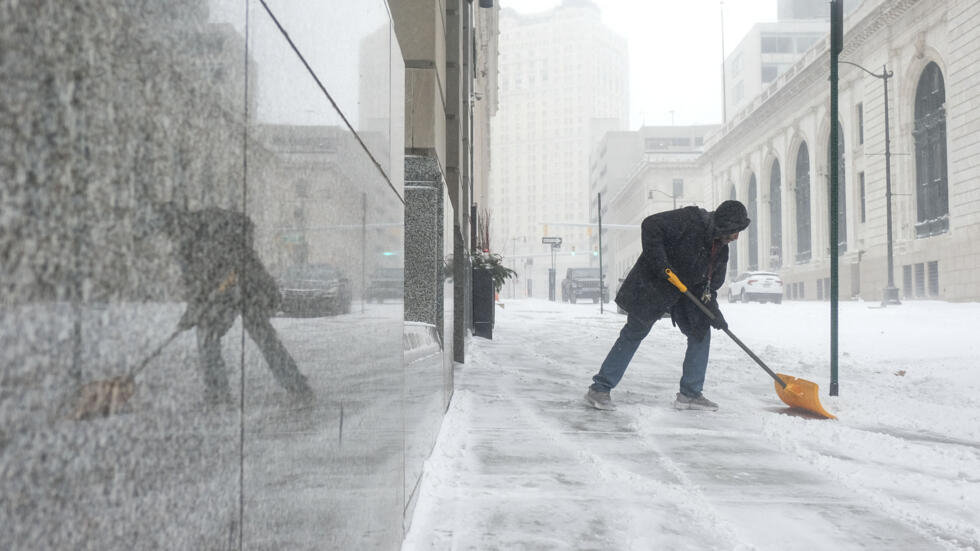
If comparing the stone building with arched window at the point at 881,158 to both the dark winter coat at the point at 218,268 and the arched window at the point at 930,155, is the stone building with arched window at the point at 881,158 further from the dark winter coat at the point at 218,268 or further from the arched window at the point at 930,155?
the dark winter coat at the point at 218,268

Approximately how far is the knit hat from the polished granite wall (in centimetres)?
433

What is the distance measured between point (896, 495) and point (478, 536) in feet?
5.92

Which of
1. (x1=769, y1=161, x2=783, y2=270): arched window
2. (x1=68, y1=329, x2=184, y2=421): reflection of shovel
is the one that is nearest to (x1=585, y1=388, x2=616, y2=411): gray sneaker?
(x1=68, y1=329, x2=184, y2=421): reflection of shovel

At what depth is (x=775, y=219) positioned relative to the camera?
48.5 m

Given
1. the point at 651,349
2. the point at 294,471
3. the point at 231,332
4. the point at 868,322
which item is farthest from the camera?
the point at 868,322

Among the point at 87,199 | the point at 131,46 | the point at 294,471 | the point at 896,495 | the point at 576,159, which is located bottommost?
the point at 896,495

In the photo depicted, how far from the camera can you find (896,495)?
3.18 m

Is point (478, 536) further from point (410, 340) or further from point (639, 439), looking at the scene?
point (639, 439)

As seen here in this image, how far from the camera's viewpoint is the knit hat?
541cm

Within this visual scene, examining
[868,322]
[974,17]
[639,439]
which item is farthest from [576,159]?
[639,439]

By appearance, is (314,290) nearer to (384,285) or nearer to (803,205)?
(384,285)

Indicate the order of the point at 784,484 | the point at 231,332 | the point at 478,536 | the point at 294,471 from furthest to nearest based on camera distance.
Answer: the point at 784,484
the point at 478,536
the point at 294,471
the point at 231,332

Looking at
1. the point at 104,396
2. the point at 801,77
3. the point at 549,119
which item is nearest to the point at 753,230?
the point at 801,77

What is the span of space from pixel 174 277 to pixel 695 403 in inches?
198
